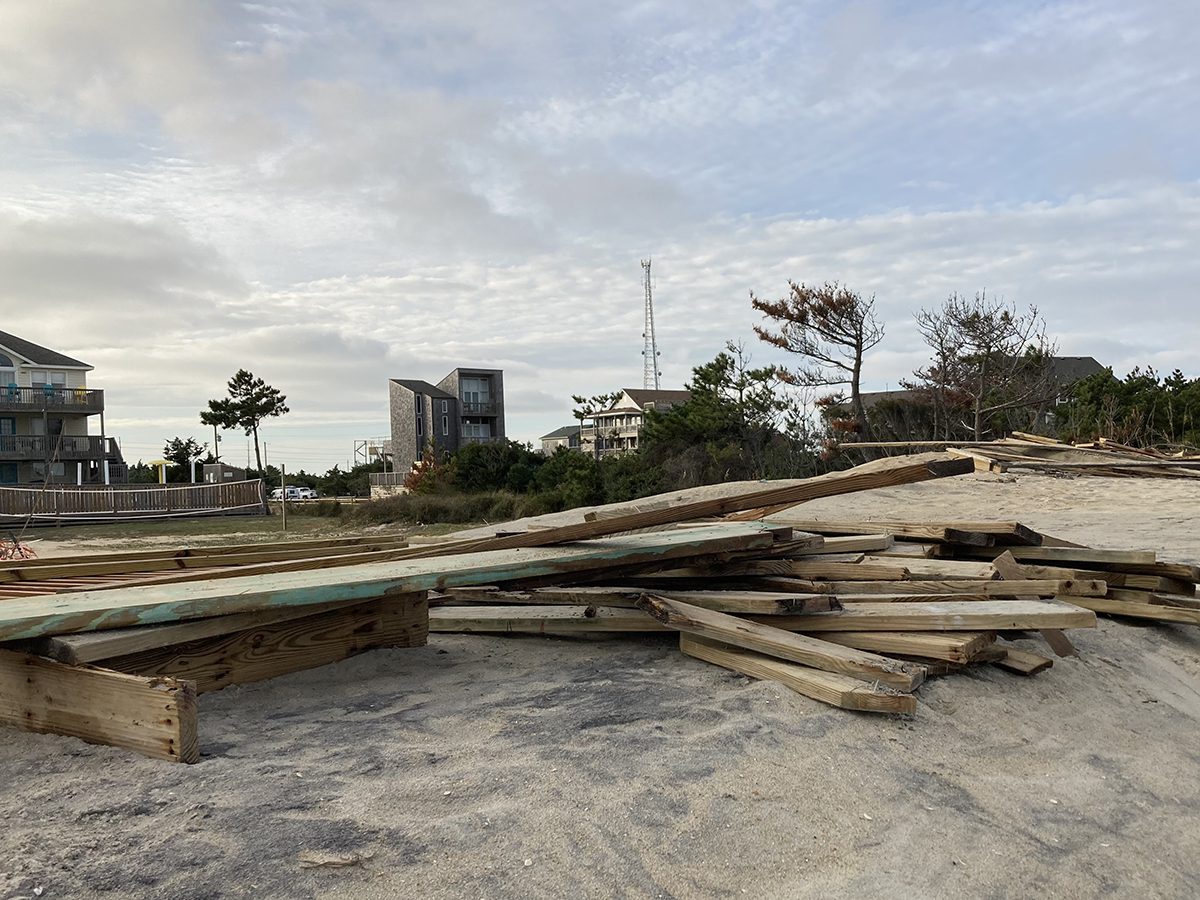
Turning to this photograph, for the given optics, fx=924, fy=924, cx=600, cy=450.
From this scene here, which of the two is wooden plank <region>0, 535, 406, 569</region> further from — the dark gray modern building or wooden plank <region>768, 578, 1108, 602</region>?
the dark gray modern building

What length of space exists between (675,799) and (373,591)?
161 centimetres

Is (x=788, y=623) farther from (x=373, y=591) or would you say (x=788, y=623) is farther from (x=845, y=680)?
(x=373, y=591)

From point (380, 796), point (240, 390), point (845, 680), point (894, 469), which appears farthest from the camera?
point (240, 390)

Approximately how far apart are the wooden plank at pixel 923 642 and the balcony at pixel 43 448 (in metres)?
41.0

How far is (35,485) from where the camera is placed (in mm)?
36719

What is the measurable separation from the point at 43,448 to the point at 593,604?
42090mm

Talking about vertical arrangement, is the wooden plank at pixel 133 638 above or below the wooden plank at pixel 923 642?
above

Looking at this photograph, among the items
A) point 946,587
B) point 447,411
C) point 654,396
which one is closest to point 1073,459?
point 946,587

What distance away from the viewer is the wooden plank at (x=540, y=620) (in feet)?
15.1

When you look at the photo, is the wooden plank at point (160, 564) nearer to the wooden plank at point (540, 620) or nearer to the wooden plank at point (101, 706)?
the wooden plank at point (540, 620)

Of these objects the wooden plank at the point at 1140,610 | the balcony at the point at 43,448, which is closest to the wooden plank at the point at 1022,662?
the wooden plank at the point at 1140,610

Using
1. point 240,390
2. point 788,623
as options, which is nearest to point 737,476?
point 788,623

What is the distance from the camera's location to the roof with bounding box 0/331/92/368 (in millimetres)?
41812

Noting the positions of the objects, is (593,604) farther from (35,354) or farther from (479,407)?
(479,407)
